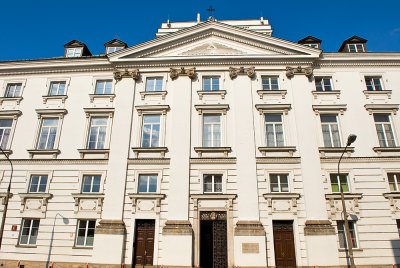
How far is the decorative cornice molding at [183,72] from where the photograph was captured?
881 inches

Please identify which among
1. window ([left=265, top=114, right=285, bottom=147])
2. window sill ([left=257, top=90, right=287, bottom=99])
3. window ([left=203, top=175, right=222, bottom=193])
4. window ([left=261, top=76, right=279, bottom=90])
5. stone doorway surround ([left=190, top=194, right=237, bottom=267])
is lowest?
stone doorway surround ([left=190, top=194, right=237, bottom=267])

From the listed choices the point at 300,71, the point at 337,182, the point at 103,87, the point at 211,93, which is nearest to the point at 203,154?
the point at 211,93

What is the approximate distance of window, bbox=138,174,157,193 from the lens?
19.8 m

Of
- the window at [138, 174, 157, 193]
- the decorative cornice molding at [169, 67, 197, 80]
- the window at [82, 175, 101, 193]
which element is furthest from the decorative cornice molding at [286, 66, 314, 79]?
the window at [82, 175, 101, 193]

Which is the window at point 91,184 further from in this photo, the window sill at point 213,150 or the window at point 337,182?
the window at point 337,182

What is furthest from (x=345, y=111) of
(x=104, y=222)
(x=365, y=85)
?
(x=104, y=222)

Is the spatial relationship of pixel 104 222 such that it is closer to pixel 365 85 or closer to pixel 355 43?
pixel 365 85

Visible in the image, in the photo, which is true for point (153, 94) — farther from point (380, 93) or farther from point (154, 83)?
point (380, 93)

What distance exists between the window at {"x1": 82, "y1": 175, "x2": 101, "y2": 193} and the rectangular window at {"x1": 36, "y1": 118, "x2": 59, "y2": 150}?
3704 millimetres

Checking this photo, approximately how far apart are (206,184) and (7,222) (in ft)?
43.2

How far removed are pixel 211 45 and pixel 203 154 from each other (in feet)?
28.3

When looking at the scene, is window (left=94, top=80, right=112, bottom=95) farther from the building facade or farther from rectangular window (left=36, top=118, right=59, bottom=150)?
rectangular window (left=36, top=118, right=59, bottom=150)

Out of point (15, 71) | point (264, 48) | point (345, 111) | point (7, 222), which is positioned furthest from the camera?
point (15, 71)

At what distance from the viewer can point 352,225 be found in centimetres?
1875
